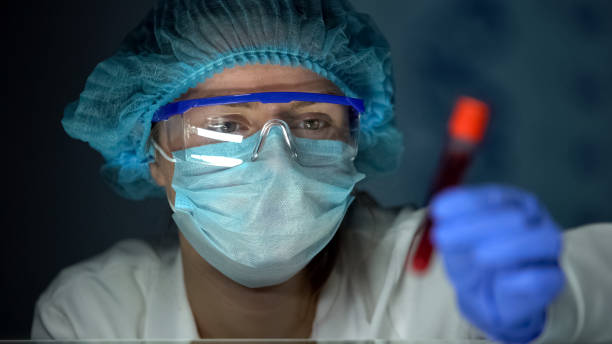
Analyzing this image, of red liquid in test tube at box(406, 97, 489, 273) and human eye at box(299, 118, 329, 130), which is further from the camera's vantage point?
human eye at box(299, 118, 329, 130)

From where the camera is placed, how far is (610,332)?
4.27 ft

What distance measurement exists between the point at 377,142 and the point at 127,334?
3.16 feet

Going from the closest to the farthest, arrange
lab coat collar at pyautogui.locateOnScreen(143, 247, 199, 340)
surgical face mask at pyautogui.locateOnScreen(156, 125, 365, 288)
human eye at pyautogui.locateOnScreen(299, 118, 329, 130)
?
surgical face mask at pyautogui.locateOnScreen(156, 125, 365, 288) → human eye at pyautogui.locateOnScreen(299, 118, 329, 130) → lab coat collar at pyautogui.locateOnScreen(143, 247, 199, 340)

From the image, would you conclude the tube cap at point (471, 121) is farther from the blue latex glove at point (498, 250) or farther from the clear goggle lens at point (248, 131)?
the clear goggle lens at point (248, 131)

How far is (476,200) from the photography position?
854 mm

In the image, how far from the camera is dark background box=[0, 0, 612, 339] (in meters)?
1.78

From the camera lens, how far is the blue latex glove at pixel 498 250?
85cm

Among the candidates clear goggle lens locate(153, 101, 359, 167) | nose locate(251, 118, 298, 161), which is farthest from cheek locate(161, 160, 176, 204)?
nose locate(251, 118, 298, 161)

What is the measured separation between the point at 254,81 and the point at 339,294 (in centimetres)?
70

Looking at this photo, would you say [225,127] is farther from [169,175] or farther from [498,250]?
[498,250]

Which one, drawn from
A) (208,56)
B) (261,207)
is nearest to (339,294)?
(261,207)

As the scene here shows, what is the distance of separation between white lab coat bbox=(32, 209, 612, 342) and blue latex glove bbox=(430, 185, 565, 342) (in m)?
0.46

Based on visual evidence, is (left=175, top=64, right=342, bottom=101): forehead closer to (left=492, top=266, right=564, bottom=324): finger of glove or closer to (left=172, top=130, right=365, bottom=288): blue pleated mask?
(left=172, top=130, right=365, bottom=288): blue pleated mask

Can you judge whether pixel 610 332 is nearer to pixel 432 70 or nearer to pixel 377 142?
pixel 377 142
